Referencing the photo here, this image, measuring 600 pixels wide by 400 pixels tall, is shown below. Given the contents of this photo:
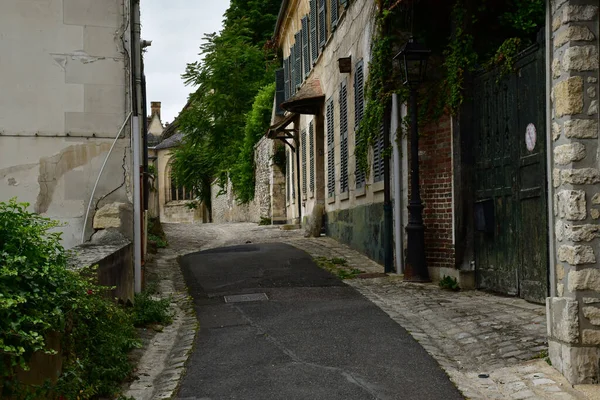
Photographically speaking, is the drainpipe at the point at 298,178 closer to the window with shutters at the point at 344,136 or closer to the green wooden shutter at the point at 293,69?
the green wooden shutter at the point at 293,69

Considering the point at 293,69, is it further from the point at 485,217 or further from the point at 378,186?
the point at 485,217

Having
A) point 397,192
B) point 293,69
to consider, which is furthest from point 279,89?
point 397,192

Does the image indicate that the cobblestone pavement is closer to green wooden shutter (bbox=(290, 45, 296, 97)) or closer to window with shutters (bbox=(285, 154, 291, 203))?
green wooden shutter (bbox=(290, 45, 296, 97))

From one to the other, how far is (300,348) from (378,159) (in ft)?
21.4

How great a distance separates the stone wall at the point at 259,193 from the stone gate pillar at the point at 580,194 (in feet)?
70.1

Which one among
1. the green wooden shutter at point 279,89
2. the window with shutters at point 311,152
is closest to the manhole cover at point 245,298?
the window with shutters at point 311,152

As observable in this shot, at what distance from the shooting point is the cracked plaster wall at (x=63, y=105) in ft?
29.6

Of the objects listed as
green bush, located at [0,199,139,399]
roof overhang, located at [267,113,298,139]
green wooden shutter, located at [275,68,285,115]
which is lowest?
green bush, located at [0,199,139,399]

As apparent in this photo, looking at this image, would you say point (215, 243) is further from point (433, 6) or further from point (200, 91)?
point (200, 91)

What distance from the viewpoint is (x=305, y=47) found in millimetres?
21859

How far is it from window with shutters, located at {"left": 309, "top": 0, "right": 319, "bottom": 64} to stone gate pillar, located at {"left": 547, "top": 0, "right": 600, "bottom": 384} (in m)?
14.5

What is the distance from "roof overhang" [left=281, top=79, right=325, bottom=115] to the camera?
61.4 ft

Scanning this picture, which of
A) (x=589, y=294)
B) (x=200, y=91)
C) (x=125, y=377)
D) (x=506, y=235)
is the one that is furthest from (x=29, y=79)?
(x=200, y=91)

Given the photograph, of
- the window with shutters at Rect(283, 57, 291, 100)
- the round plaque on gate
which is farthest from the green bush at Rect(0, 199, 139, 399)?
the window with shutters at Rect(283, 57, 291, 100)
